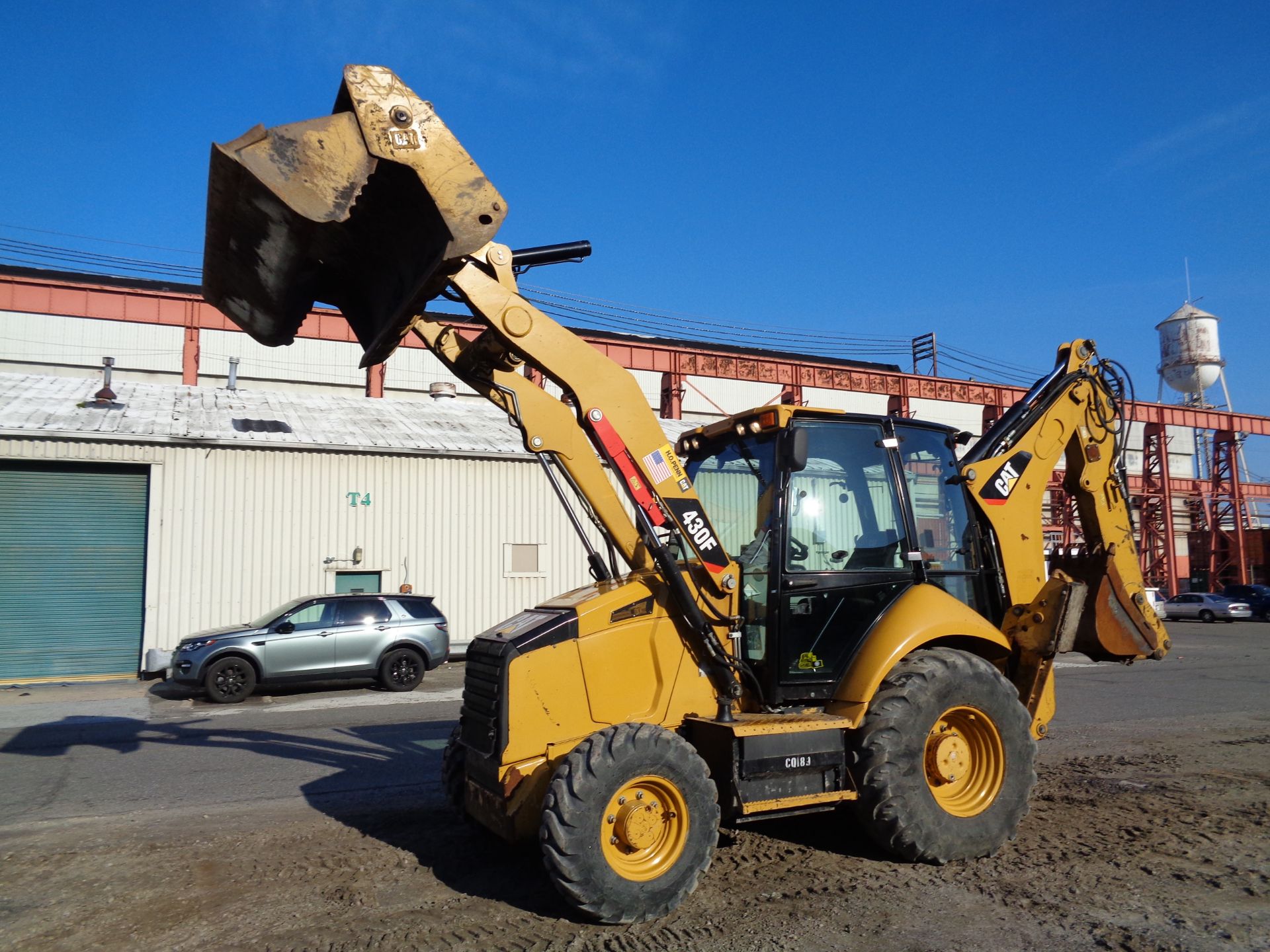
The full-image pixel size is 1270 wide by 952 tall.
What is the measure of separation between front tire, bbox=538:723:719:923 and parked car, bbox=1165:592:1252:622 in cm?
3708

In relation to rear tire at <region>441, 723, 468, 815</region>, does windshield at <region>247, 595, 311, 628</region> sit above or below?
above

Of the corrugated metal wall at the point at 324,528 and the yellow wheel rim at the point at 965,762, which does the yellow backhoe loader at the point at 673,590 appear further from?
the corrugated metal wall at the point at 324,528

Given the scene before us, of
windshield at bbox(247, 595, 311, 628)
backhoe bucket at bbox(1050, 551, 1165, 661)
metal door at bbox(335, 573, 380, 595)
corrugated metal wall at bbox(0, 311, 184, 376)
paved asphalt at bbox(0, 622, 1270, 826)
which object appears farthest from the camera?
corrugated metal wall at bbox(0, 311, 184, 376)

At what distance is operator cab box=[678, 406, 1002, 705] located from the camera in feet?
17.9

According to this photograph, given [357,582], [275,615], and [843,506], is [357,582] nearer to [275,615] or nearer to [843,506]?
[275,615]

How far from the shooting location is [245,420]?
63.0 feet

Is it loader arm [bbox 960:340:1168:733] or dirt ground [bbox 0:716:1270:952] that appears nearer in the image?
dirt ground [bbox 0:716:1270:952]

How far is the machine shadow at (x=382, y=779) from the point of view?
515 centimetres

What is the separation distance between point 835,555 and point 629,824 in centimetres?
209

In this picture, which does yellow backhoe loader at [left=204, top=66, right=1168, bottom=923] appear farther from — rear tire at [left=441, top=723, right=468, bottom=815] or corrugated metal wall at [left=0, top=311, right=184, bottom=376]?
corrugated metal wall at [left=0, top=311, right=184, bottom=376]

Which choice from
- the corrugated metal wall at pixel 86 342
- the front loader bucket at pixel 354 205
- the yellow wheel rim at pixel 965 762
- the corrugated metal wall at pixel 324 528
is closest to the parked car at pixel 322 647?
the corrugated metal wall at pixel 324 528

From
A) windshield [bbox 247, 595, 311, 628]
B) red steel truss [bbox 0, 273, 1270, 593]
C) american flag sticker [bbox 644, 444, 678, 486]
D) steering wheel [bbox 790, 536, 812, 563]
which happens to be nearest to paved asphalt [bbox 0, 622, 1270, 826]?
windshield [bbox 247, 595, 311, 628]

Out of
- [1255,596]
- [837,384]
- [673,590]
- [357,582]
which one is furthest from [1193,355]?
[673,590]

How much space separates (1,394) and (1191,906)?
69.9 ft
